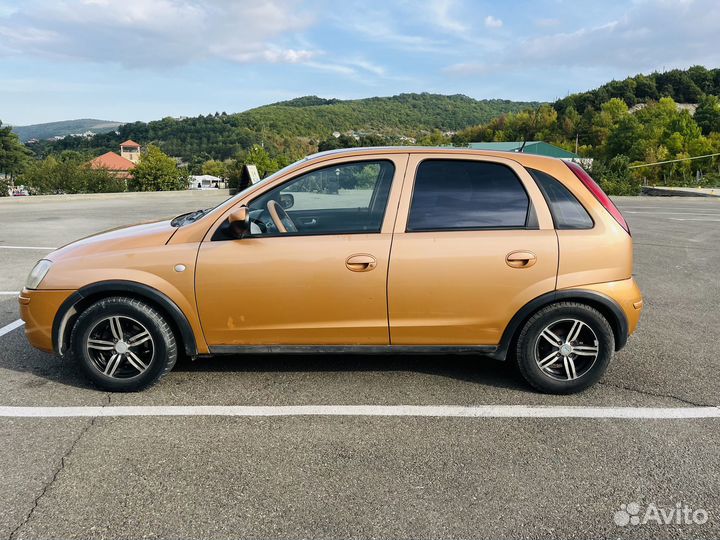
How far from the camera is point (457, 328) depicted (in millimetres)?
3588

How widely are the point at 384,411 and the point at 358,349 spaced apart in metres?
0.46

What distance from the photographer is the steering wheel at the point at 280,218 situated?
143 inches

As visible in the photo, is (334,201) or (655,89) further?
(655,89)

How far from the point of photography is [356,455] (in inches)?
115

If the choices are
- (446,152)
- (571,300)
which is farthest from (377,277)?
(571,300)

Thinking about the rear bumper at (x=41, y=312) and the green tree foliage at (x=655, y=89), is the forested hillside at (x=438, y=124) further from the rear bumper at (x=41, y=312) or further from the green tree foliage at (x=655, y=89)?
the rear bumper at (x=41, y=312)

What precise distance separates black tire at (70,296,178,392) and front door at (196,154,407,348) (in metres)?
0.32

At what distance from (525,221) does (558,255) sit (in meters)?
0.31

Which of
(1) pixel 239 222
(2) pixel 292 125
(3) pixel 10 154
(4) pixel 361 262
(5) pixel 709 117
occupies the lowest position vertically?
(4) pixel 361 262

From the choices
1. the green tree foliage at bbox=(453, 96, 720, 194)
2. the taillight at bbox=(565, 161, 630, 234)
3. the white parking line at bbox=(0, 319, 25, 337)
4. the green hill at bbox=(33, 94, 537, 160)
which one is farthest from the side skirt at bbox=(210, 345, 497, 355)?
the green hill at bbox=(33, 94, 537, 160)

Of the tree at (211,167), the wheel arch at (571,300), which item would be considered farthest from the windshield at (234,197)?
the tree at (211,167)

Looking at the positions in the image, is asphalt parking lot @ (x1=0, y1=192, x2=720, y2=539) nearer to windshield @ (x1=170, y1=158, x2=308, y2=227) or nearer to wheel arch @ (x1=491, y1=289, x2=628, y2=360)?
wheel arch @ (x1=491, y1=289, x2=628, y2=360)

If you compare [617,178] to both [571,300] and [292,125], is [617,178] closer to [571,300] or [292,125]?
[571,300]

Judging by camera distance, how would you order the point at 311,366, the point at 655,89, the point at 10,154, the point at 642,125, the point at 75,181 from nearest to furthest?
the point at 311,366 < the point at 75,181 < the point at 10,154 < the point at 642,125 < the point at 655,89
